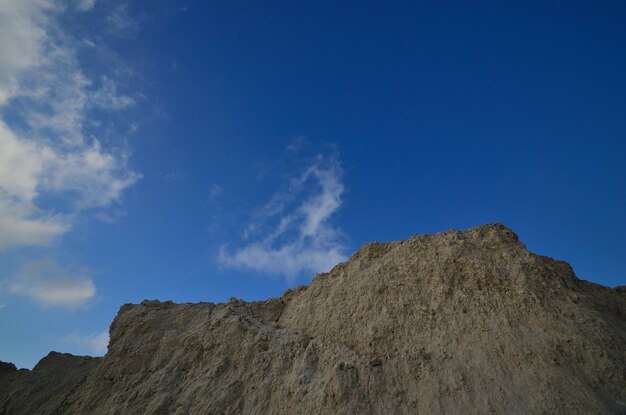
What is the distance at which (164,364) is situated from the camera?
465 inches

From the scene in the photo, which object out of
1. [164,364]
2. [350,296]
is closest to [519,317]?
[350,296]

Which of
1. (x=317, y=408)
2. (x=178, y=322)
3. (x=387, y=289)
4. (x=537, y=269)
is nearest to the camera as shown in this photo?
(x=317, y=408)

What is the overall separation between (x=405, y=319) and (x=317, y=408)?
3.52 meters

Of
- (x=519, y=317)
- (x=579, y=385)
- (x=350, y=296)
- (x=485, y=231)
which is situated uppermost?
(x=485, y=231)

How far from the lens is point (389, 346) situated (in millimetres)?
10914

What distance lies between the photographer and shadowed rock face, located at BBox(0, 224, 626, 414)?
934 cm

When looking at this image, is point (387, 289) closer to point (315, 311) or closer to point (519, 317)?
point (315, 311)

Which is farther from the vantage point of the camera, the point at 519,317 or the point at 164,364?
the point at 164,364

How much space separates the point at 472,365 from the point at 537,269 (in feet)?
11.7

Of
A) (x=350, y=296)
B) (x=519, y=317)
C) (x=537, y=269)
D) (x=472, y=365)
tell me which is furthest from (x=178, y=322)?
(x=537, y=269)

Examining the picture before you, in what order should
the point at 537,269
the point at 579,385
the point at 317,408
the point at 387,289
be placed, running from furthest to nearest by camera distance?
the point at 387,289 → the point at 537,269 → the point at 317,408 → the point at 579,385

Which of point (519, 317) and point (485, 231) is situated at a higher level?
point (485, 231)

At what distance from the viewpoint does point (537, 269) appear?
11367mm

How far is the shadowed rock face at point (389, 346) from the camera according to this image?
30.6 ft
